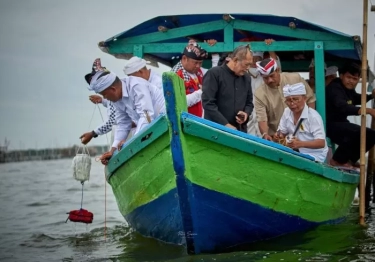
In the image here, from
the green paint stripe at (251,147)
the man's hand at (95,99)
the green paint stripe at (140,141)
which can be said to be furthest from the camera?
the man's hand at (95,99)

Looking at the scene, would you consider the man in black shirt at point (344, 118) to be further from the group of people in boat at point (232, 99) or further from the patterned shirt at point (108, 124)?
the patterned shirt at point (108, 124)

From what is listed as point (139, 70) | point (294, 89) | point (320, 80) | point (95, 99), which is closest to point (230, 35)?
point (320, 80)

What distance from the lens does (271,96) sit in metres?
7.21

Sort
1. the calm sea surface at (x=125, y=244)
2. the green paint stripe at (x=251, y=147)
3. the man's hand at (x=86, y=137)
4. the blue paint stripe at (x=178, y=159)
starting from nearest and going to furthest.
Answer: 1. the blue paint stripe at (x=178, y=159)
2. the green paint stripe at (x=251, y=147)
3. the calm sea surface at (x=125, y=244)
4. the man's hand at (x=86, y=137)

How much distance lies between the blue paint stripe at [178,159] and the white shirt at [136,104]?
1149mm

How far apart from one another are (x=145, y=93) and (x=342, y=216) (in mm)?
3155

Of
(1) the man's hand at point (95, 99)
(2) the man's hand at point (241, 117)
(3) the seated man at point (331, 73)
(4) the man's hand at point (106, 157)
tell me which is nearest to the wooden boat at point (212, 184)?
(4) the man's hand at point (106, 157)

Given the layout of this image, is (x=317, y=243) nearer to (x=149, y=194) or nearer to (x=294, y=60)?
(x=149, y=194)

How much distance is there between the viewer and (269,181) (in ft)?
19.4

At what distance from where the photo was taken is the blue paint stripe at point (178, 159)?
524 centimetres

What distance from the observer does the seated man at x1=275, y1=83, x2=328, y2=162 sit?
6.61 m

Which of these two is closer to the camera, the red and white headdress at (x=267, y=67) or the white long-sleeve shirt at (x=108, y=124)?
the red and white headdress at (x=267, y=67)

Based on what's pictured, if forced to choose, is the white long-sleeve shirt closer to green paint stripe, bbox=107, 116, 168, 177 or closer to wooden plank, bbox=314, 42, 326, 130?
green paint stripe, bbox=107, 116, 168, 177

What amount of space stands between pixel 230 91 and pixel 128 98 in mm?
1164
